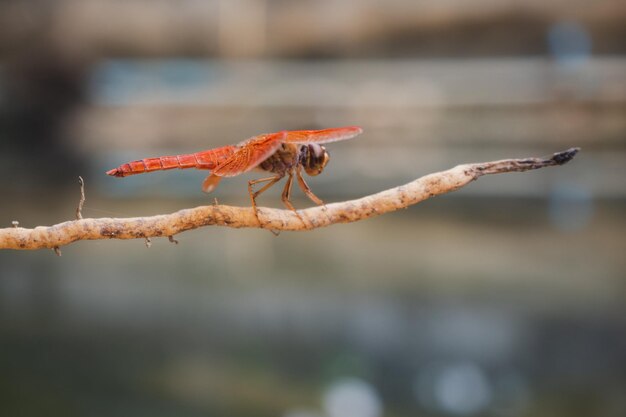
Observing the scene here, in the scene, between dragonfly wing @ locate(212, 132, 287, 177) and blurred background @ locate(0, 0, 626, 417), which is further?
blurred background @ locate(0, 0, 626, 417)

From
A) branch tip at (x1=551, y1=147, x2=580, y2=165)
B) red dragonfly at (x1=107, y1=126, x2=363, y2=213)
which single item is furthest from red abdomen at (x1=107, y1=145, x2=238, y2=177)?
branch tip at (x1=551, y1=147, x2=580, y2=165)

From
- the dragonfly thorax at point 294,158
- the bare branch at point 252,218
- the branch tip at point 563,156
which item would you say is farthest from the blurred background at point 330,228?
the branch tip at point 563,156

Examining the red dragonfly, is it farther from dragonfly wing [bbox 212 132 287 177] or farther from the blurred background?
the blurred background

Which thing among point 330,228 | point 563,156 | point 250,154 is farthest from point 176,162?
point 330,228

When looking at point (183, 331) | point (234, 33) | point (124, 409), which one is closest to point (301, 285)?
point (183, 331)

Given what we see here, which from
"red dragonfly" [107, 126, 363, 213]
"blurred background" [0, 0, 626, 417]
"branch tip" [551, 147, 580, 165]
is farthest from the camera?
"blurred background" [0, 0, 626, 417]

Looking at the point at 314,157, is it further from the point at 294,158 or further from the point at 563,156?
the point at 563,156
